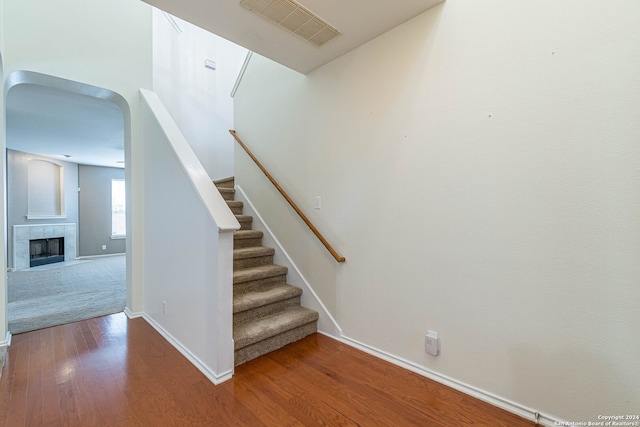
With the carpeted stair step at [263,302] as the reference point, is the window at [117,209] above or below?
above

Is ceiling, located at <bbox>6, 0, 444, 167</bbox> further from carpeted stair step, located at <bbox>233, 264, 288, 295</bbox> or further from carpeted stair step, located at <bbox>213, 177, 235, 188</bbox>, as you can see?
A: carpeted stair step, located at <bbox>233, 264, 288, 295</bbox>

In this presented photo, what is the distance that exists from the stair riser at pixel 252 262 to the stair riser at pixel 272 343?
85cm

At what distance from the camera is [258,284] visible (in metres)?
2.73

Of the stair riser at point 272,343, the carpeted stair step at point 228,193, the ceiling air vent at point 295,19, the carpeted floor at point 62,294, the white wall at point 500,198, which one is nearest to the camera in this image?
the white wall at point 500,198

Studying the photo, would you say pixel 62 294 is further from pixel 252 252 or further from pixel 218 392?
pixel 218 392

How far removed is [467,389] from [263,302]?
1651mm

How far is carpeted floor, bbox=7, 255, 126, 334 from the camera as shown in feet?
9.84

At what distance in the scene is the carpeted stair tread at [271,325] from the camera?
2.13 meters

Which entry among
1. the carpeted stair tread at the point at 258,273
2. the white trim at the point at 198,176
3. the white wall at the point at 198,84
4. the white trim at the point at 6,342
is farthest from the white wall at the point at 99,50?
the carpeted stair tread at the point at 258,273

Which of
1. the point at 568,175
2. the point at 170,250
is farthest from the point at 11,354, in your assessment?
the point at 568,175

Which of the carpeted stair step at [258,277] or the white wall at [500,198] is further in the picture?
the carpeted stair step at [258,277]

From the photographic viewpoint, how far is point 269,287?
2812mm

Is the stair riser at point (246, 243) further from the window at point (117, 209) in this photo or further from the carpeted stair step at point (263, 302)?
the window at point (117, 209)

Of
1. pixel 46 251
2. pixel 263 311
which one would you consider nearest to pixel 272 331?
pixel 263 311
